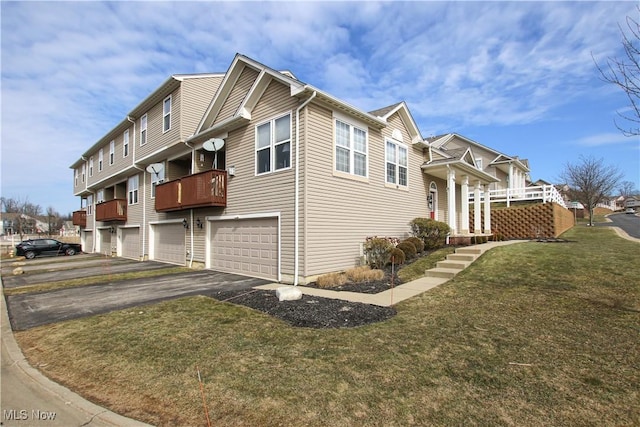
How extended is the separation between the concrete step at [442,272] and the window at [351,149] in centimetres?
408

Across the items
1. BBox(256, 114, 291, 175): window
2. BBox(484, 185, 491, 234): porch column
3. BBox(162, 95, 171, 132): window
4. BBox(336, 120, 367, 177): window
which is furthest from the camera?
BBox(484, 185, 491, 234): porch column

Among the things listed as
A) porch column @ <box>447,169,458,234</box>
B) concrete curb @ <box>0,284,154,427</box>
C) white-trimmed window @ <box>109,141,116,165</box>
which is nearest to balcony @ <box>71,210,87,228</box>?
white-trimmed window @ <box>109,141,116,165</box>

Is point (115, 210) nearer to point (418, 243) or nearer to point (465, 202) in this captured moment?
point (418, 243)

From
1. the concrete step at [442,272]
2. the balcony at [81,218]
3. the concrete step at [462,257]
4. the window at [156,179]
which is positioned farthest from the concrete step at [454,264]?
the balcony at [81,218]

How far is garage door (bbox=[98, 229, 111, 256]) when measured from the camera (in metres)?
25.6

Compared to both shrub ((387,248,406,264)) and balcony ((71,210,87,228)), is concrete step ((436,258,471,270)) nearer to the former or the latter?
shrub ((387,248,406,264))

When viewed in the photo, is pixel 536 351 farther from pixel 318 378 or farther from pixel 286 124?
pixel 286 124

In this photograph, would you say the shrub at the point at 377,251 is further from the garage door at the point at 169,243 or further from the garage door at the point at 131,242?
the garage door at the point at 131,242

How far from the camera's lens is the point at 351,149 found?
11359 mm

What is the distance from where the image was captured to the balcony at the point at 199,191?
41.2 feet

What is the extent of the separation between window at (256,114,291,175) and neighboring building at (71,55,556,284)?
4 cm

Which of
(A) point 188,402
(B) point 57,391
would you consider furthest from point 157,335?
(A) point 188,402

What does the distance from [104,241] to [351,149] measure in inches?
962
